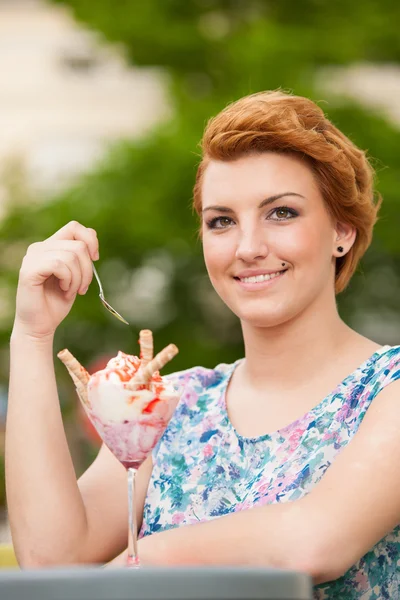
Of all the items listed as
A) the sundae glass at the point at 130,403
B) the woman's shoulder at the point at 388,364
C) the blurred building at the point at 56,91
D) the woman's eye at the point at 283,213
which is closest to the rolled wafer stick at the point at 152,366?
the sundae glass at the point at 130,403

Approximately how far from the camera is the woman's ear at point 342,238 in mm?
2127

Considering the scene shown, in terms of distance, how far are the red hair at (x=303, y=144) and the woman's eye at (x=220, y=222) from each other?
12cm

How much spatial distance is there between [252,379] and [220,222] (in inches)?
13.8

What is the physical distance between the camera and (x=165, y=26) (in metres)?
10.4

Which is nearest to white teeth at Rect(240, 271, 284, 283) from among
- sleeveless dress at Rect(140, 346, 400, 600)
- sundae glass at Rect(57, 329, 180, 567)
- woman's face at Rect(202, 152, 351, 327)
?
woman's face at Rect(202, 152, 351, 327)

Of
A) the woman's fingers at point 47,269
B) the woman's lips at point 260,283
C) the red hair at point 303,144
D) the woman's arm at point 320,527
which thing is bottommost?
the woman's arm at point 320,527

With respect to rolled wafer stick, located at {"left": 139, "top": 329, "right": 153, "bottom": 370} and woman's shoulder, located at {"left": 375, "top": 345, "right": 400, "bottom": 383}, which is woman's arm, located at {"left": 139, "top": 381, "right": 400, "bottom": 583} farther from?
rolled wafer stick, located at {"left": 139, "top": 329, "right": 153, "bottom": 370}

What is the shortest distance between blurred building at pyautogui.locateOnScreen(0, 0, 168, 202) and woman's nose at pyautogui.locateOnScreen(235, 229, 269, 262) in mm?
10007

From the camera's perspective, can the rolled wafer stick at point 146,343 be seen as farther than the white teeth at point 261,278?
No

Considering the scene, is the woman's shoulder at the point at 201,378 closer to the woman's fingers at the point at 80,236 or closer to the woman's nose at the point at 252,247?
the woman's nose at the point at 252,247

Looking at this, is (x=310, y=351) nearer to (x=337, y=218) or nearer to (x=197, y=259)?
(x=337, y=218)

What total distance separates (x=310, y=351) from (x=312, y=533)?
2.02 feet

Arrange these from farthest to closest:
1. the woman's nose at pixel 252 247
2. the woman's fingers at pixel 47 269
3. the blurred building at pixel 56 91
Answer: the blurred building at pixel 56 91, the woman's nose at pixel 252 247, the woman's fingers at pixel 47 269

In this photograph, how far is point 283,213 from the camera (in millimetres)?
2018
